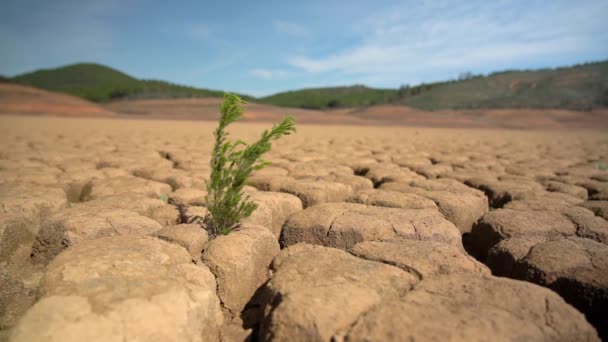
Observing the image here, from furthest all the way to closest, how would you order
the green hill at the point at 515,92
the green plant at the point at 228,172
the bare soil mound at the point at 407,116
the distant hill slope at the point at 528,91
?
the green hill at the point at 515,92
the distant hill slope at the point at 528,91
the bare soil mound at the point at 407,116
the green plant at the point at 228,172

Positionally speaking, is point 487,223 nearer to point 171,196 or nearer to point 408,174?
point 408,174

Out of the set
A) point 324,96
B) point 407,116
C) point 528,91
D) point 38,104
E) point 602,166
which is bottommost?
point 407,116

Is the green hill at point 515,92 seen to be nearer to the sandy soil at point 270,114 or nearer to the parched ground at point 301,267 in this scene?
the sandy soil at point 270,114

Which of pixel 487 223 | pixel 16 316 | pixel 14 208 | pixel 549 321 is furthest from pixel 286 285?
pixel 14 208

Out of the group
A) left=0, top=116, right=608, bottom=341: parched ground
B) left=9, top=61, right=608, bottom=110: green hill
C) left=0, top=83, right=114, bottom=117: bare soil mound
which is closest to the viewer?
left=0, top=116, right=608, bottom=341: parched ground

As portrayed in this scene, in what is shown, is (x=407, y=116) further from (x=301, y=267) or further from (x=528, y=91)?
(x=301, y=267)

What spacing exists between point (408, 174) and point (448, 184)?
46cm

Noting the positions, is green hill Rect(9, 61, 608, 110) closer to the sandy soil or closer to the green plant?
the sandy soil

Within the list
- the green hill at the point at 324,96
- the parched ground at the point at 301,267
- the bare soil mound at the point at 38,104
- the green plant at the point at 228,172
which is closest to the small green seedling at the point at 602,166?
the parched ground at the point at 301,267

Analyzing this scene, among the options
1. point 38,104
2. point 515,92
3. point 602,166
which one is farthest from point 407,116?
point 38,104

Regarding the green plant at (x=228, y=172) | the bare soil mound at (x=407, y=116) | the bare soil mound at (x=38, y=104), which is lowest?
the bare soil mound at (x=407, y=116)

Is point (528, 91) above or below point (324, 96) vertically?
below

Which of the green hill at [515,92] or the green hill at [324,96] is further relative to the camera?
the green hill at [324,96]

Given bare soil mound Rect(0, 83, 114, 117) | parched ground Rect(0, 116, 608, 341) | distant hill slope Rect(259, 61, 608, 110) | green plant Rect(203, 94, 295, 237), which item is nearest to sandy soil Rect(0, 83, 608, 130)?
bare soil mound Rect(0, 83, 114, 117)
